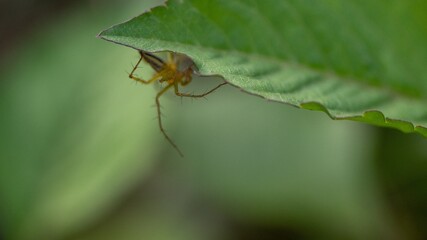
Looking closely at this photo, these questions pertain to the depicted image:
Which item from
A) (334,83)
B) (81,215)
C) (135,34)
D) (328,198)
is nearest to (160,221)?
(81,215)

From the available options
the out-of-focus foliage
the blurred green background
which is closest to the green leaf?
the blurred green background

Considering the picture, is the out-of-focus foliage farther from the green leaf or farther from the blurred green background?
the green leaf

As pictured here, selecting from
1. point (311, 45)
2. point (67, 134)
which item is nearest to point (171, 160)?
point (67, 134)

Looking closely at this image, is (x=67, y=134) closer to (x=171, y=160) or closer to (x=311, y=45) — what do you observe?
(x=171, y=160)

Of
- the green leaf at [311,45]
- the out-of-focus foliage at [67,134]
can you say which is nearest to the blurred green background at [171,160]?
the out-of-focus foliage at [67,134]

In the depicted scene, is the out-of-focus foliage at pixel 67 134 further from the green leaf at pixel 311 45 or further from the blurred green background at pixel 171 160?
the green leaf at pixel 311 45

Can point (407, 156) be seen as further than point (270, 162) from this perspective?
No

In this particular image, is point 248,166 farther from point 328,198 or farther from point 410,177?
point 410,177
